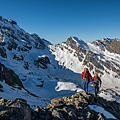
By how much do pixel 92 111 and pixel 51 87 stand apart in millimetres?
154279

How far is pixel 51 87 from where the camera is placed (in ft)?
581

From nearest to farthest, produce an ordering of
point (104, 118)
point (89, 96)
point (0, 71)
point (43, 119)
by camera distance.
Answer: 1. point (43, 119)
2. point (104, 118)
3. point (89, 96)
4. point (0, 71)

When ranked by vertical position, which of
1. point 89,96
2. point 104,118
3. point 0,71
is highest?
point 0,71

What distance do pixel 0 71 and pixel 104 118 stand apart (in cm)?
9355

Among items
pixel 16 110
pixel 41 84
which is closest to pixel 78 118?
pixel 16 110

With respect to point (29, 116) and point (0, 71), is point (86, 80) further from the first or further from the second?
point (0, 71)

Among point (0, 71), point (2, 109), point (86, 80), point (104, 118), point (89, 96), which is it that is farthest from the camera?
point (0, 71)

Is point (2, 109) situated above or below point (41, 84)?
below

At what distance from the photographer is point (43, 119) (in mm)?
21016

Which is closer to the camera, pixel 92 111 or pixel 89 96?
pixel 92 111

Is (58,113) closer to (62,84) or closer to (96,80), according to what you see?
(96,80)

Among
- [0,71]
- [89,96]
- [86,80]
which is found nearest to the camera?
[89,96]

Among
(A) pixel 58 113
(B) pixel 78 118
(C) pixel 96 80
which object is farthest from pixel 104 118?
(C) pixel 96 80

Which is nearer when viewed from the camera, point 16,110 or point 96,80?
point 16,110
